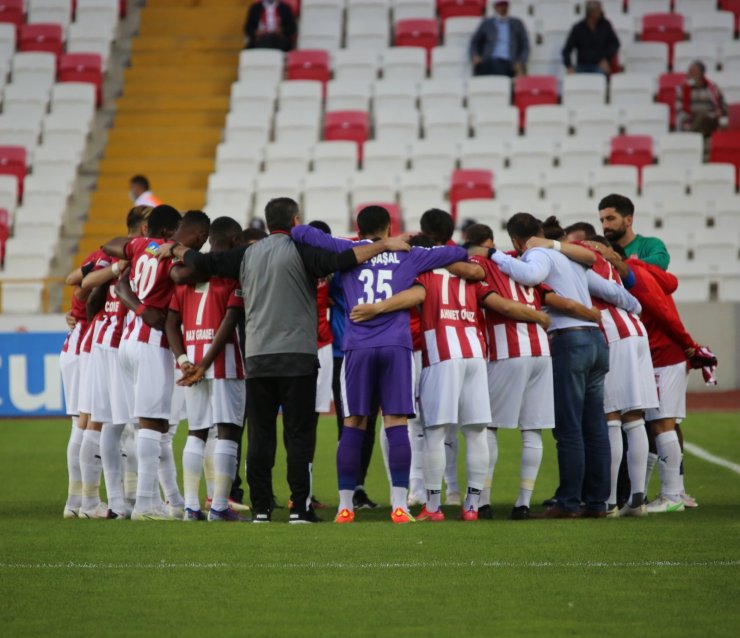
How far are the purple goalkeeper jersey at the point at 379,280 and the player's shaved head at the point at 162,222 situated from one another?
103 centimetres

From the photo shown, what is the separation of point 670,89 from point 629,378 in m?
13.9

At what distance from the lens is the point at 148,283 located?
8.66 m

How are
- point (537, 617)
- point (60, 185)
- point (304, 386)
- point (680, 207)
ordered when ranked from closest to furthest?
point (537, 617) < point (304, 386) < point (680, 207) < point (60, 185)

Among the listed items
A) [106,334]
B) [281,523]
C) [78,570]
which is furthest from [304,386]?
[78,570]

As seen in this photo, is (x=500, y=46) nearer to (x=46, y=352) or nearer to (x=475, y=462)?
(x=46, y=352)

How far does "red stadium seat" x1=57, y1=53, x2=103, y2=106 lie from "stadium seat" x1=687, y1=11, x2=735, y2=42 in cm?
1033

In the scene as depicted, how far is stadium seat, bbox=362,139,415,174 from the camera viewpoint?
2069cm

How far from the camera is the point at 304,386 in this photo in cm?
836

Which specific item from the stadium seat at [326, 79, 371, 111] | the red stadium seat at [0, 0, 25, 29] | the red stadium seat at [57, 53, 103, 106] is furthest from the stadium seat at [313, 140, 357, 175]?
the red stadium seat at [0, 0, 25, 29]

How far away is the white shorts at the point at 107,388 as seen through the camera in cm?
877

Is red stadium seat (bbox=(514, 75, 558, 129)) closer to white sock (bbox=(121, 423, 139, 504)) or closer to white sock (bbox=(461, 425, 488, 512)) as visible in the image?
white sock (bbox=(121, 423, 139, 504))

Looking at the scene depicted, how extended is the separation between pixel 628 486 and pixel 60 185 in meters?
13.8

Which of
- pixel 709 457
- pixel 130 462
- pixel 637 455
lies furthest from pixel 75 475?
pixel 709 457

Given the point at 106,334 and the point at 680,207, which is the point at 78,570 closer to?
the point at 106,334
